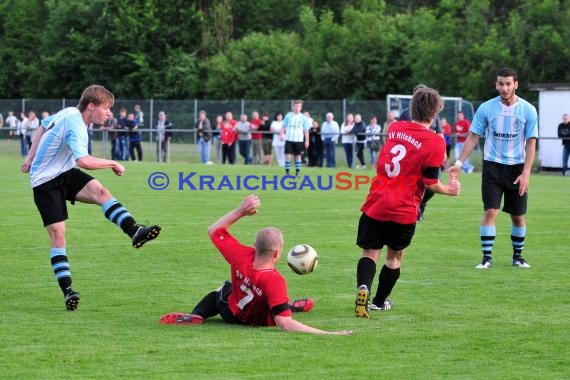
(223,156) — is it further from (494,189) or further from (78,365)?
(78,365)

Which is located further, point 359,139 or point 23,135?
point 23,135

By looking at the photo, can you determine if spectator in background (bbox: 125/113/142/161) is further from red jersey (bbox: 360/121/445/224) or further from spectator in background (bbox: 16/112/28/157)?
red jersey (bbox: 360/121/445/224)

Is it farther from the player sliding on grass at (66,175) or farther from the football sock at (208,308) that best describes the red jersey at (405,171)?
the player sliding on grass at (66,175)

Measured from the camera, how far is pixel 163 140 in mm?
40281

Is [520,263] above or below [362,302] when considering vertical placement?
below

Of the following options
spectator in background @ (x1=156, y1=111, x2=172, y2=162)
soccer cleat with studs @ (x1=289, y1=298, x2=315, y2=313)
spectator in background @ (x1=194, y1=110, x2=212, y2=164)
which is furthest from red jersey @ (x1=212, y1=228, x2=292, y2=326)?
spectator in background @ (x1=156, y1=111, x2=172, y2=162)

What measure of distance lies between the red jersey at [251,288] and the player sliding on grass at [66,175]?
3.24 feet

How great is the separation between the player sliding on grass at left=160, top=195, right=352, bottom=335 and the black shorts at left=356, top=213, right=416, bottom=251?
93 cm

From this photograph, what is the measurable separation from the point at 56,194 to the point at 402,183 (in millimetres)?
2770

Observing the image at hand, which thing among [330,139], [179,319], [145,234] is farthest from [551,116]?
[179,319]

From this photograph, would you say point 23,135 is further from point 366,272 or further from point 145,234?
point 366,272

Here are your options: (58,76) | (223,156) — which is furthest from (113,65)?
(223,156)

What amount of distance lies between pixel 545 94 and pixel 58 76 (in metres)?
36.0

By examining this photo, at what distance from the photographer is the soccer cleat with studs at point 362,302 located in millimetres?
8531
